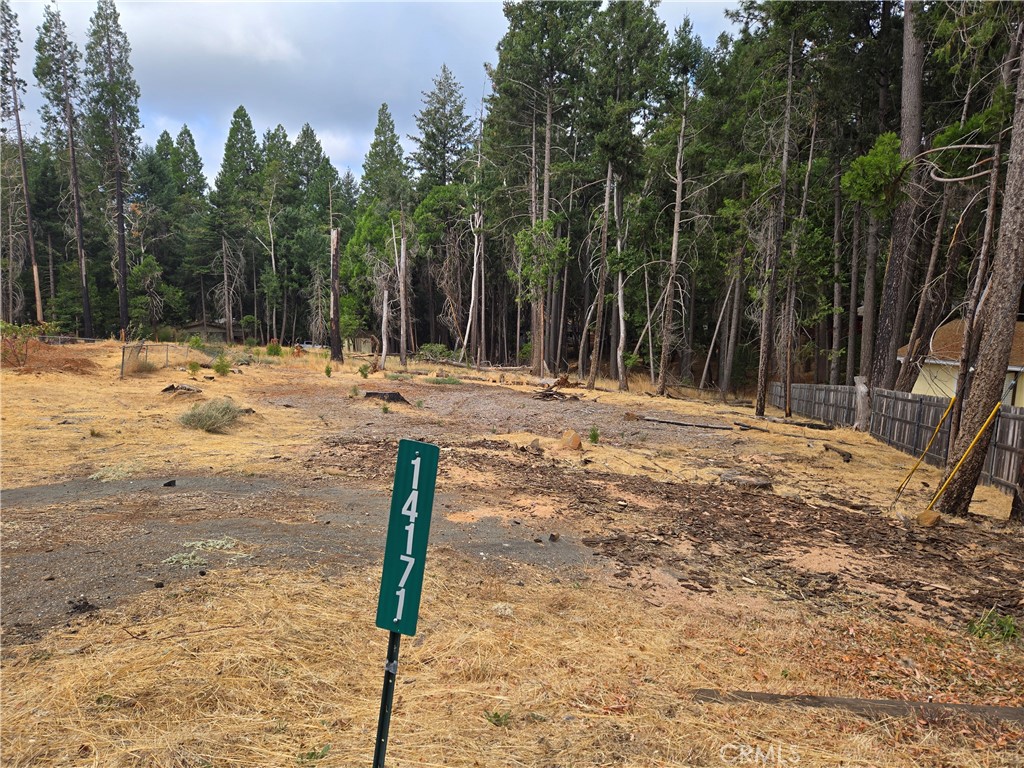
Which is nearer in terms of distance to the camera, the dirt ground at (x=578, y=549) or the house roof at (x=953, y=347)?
the dirt ground at (x=578, y=549)

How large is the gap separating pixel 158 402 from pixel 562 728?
49.2 feet

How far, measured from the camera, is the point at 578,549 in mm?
5992

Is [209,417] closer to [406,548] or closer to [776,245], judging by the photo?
[406,548]

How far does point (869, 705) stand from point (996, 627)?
2209 millimetres

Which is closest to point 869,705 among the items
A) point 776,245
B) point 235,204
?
point 776,245

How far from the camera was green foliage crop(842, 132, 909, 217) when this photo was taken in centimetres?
888

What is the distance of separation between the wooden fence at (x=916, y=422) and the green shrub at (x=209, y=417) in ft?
42.5

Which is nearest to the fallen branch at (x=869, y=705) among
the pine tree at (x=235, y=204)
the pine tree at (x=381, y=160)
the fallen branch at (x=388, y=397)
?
the fallen branch at (x=388, y=397)

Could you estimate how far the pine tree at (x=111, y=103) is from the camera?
36.6 m

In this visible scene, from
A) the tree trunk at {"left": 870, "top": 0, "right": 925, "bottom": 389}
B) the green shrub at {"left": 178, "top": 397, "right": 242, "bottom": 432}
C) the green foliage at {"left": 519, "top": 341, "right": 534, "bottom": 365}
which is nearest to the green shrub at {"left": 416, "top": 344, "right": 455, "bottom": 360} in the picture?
the green foliage at {"left": 519, "top": 341, "right": 534, "bottom": 365}

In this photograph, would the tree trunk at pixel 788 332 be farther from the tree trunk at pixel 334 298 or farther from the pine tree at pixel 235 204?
the pine tree at pixel 235 204

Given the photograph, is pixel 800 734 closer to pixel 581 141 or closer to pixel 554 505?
pixel 554 505

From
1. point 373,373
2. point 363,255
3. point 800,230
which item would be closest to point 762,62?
point 800,230

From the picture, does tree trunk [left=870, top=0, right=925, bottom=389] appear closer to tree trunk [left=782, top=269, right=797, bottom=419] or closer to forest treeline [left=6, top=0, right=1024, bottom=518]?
forest treeline [left=6, top=0, right=1024, bottom=518]
